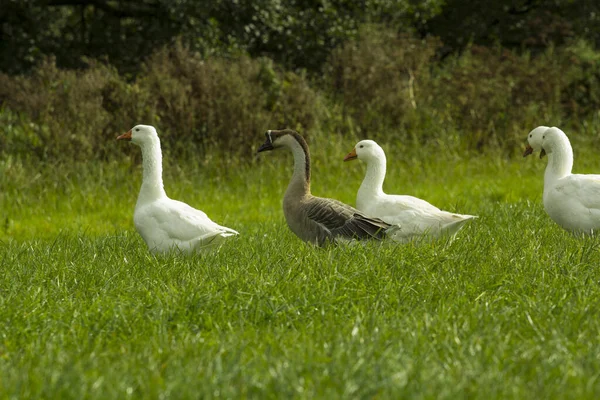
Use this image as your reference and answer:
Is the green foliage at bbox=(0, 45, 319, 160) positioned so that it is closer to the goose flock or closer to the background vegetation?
the background vegetation

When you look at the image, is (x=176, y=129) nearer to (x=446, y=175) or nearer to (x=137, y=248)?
(x=446, y=175)

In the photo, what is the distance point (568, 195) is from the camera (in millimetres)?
7191

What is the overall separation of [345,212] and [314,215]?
0.27 metres

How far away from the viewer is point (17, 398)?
3.59 metres

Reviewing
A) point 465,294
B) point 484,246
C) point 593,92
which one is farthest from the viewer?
point 593,92

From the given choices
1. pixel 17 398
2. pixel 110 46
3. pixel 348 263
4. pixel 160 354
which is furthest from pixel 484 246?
pixel 110 46

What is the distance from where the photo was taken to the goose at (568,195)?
7.06m

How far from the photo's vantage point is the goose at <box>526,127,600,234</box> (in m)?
7.06

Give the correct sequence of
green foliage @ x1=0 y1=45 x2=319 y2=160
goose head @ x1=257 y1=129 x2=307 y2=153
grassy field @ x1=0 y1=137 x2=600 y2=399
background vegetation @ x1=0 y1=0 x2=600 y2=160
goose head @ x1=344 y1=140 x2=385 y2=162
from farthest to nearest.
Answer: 1. background vegetation @ x1=0 y1=0 x2=600 y2=160
2. green foliage @ x1=0 y1=45 x2=319 y2=160
3. goose head @ x1=344 y1=140 x2=385 y2=162
4. goose head @ x1=257 y1=129 x2=307 y2=153
5. grassy field @ x1=0 y1=137 x2=600 y2=399

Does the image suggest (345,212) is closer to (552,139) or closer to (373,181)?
(373,181)

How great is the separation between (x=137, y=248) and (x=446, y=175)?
662 cm

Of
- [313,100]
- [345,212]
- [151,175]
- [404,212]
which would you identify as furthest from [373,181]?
[313,100]

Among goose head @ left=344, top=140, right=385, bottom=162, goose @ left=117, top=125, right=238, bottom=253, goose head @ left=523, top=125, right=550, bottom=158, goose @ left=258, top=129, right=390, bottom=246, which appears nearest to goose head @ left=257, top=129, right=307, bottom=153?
goose @ left=258, top=129, right=390, bottom=246

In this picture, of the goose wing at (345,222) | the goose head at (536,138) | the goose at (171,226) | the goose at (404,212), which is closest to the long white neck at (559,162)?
the goose head at (536,138)
